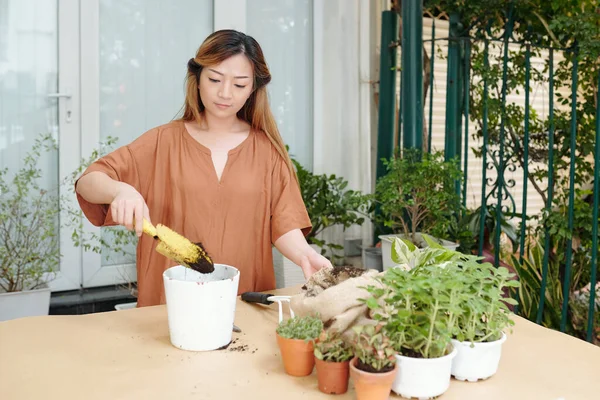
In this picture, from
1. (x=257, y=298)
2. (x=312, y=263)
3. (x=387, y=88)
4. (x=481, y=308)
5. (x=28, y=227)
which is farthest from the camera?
(x=387, y=88)

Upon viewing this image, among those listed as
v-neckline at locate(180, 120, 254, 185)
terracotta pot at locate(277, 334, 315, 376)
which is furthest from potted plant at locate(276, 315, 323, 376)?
v-neckline at locate(180, 120, 254, 185)

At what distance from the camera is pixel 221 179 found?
82.9 inches

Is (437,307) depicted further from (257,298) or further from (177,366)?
(257,298)

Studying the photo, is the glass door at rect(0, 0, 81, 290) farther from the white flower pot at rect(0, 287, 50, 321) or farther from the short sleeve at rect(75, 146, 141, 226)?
the short sleeve at rect(75, 146, 141, 226)

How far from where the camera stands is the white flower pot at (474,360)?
123 centimetres

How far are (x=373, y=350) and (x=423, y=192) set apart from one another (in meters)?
2.24

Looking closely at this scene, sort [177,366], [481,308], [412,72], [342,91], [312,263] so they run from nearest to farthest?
1. [481,308]
2. [177,366]
3. [312,263]
4. [412,72]
5. [342,91]

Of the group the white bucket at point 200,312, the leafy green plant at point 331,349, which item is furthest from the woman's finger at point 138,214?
the leafy green plant at point 331,349

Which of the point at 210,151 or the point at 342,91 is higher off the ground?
the point at 342,91

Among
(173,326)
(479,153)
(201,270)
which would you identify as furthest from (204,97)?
(479,153)

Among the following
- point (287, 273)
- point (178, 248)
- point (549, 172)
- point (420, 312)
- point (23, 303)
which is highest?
point (549, 172)

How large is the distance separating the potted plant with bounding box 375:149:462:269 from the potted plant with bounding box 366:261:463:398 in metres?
1.95

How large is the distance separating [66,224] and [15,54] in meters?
0.97

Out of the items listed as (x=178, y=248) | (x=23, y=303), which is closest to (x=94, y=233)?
(x=23, y=303)
